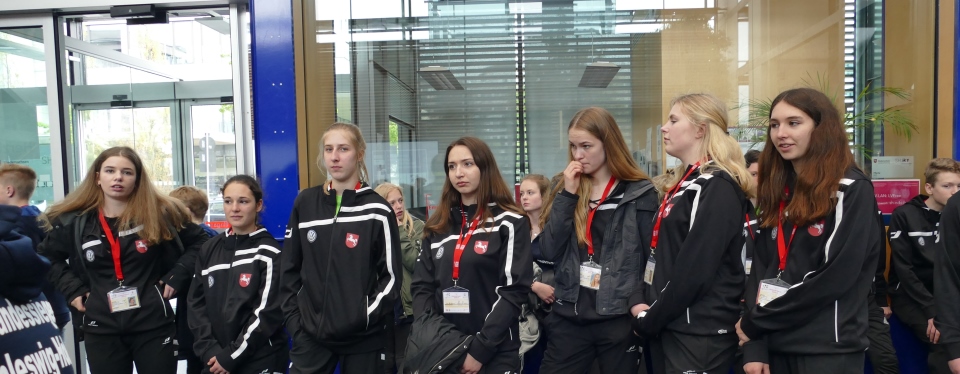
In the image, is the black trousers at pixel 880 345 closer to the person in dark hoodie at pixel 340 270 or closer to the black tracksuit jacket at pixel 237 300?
the person in dark hoodie at pixel 340 270

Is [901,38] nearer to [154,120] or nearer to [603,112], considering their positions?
[603,112]

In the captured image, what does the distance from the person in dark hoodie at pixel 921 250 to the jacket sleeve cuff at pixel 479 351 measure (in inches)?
106

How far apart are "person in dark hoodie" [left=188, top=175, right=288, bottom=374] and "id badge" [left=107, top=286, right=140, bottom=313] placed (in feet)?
0.92

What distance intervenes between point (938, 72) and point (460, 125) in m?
3.06

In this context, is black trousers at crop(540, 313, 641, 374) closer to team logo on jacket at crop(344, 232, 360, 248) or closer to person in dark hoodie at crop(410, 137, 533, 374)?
person in dark hoodie at crop(410, 137, 533, 374)

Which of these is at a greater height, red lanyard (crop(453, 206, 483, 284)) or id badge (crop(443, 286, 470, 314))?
red lanyard (crop(453, 206, 483, 284))

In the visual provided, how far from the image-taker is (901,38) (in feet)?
14.9

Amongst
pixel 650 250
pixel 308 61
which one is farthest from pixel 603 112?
pixel 308 61

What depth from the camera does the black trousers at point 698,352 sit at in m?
2.49

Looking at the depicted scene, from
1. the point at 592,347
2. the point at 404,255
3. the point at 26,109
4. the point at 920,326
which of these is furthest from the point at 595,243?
the point at 26,109

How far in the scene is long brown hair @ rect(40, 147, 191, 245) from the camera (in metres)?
3.54

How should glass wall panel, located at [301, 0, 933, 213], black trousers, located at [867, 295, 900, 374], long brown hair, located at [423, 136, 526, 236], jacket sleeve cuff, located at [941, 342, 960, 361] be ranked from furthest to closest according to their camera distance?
glass wall panel, located at [301, 0, 933, 213], black trousers, located at [867, 295, 900, 374], long brown hair, located at [423, 136, 526, 236], jacket sleeve cuff, located at [941, 342, 960, 361]

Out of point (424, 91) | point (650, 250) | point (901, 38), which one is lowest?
point (650, 250)

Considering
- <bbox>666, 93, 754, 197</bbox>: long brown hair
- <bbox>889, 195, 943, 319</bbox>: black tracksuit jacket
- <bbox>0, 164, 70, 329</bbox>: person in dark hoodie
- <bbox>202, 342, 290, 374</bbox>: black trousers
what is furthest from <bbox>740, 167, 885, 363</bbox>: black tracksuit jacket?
<bbox>0, 164, 70, 329</bbox>: person in dark hoodie
